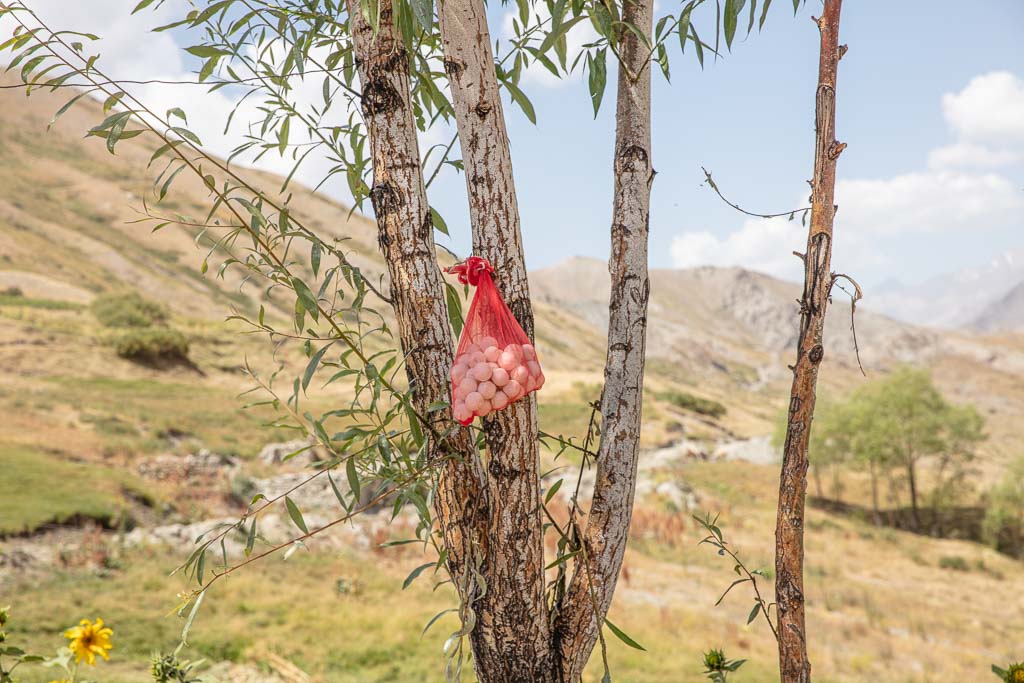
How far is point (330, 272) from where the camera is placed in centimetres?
162

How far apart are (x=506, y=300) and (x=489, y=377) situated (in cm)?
24

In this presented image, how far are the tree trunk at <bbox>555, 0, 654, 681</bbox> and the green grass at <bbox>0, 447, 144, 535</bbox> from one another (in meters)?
11.1

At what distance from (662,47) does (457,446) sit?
1.37 meters

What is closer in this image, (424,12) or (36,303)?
(424,12)

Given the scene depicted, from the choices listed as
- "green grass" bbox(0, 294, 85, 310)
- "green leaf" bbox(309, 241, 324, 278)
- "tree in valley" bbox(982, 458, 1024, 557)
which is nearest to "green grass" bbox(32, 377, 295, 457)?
"green grass" bbox(0, 294, 85, 310)

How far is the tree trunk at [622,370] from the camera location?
176cm

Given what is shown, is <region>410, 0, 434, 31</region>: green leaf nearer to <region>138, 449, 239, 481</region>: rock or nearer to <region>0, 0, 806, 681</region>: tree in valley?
<region>0, 0, 806, 681</region>: tree in valley

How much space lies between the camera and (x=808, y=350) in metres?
1.67

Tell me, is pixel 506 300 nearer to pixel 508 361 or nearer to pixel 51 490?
pixel 508 361

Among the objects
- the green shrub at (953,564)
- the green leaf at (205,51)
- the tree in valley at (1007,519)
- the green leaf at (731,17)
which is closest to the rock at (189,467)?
the green leaf at (205,51)

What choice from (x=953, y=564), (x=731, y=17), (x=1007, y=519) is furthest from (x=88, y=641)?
(x=1007, y=519)

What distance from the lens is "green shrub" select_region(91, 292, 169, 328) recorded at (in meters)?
32.8

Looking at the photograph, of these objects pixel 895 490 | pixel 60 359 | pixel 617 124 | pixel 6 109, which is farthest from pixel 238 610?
pixel 6 109

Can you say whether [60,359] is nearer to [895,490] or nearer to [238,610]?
[238,610]
